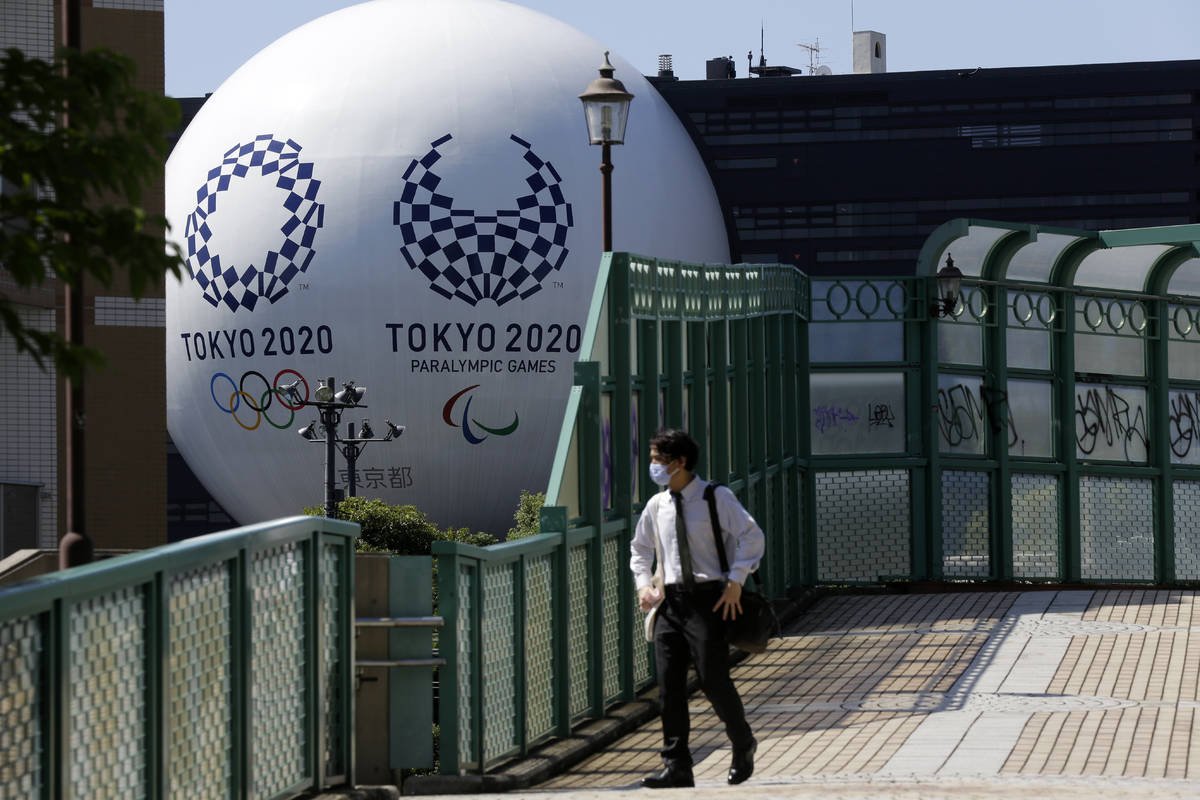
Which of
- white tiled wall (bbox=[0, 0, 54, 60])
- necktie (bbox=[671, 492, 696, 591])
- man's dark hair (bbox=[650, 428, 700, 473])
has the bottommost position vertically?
necktie (bbox=[671, 492, 696, 591])

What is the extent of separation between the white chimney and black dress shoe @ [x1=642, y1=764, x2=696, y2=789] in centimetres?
5553

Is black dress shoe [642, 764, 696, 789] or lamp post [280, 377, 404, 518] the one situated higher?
lamp post [280, 377, 404, 518]

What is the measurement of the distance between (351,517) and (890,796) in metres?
18.7

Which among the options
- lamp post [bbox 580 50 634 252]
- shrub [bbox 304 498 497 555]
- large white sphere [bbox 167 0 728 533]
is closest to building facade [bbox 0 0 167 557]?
shrub [bbox 304 498 497 555]

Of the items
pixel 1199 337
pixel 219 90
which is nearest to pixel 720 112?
pixel 219 90

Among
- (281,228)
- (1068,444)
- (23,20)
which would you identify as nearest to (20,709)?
(1068,444)

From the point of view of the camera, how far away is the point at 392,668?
31.9 ft

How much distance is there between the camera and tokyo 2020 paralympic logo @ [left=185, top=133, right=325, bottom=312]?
27.2 meters

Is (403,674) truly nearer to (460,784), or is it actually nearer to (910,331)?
(460,784)

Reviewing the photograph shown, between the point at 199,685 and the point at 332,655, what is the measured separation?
1599 millimetres

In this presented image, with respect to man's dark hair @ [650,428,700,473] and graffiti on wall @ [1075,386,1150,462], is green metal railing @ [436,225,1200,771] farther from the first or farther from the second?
man's dark hair @ [650,428,700,473]

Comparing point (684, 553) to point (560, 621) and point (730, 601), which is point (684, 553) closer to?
point (730, 601)

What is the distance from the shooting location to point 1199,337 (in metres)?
20.7

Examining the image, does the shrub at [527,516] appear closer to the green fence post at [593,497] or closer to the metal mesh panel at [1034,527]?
the metal mesh panel at [1034,527]
